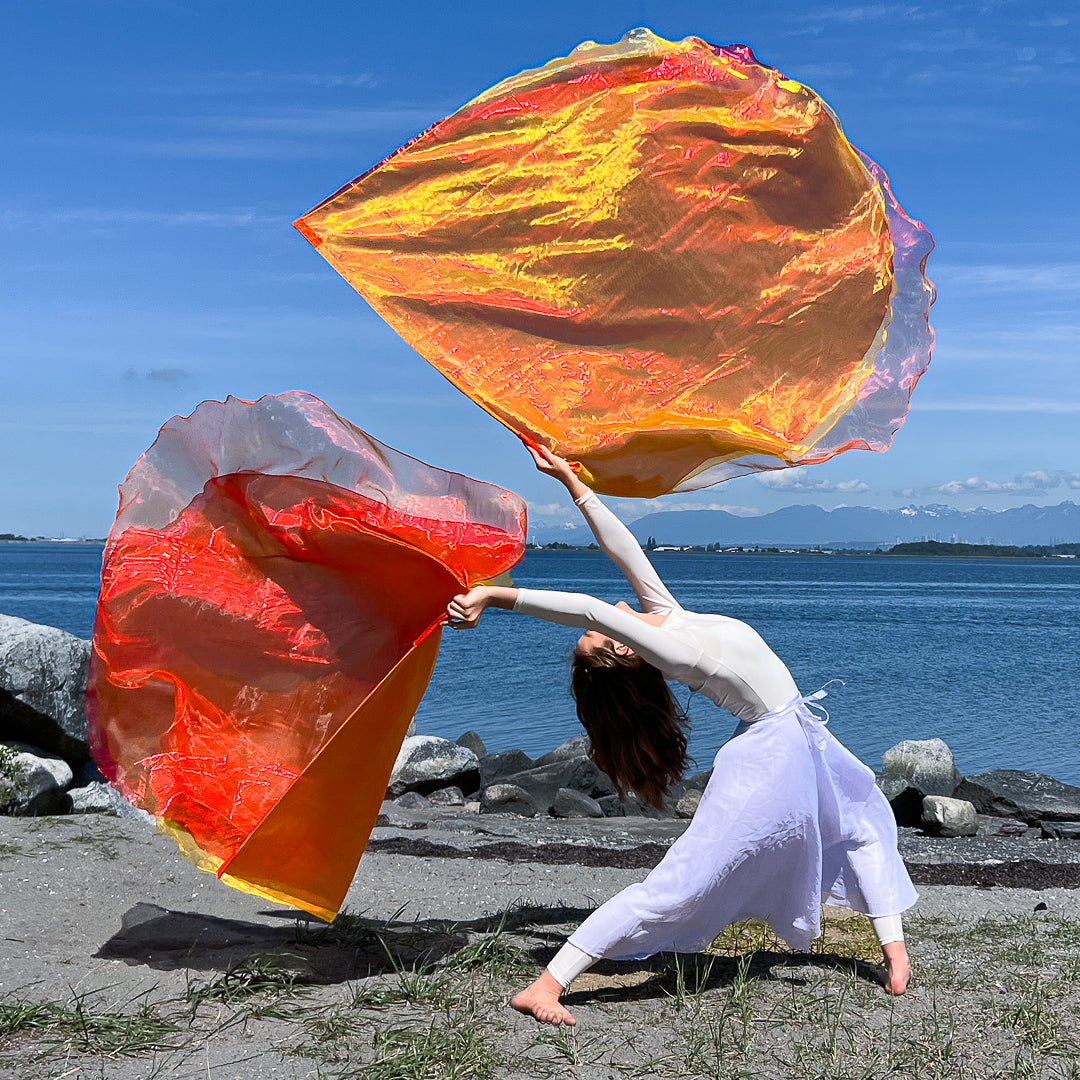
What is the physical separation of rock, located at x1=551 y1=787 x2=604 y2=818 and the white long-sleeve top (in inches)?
354

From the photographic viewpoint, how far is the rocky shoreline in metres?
11.3

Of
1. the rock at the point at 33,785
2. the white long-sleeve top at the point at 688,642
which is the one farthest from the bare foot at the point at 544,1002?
the rock at the point at 33,785

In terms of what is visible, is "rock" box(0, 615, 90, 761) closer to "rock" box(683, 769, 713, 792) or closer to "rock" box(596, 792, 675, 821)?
"rock" box(596, 792, 675, 821)

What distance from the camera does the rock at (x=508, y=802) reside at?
14.2 m

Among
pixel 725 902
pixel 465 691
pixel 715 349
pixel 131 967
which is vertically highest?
pixel 715 349

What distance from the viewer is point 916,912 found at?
7.34 meters

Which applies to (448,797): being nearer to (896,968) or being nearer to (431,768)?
(431,768)

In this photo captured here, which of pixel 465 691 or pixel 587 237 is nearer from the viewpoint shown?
pixel 587 237

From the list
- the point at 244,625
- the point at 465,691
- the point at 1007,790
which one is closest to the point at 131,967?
the point at 244,625

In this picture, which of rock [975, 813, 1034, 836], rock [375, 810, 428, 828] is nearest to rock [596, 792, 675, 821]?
rock [375, 810, 428, 828]

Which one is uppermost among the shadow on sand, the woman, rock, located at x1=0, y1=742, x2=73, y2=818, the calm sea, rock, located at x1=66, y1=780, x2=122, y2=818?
the woman

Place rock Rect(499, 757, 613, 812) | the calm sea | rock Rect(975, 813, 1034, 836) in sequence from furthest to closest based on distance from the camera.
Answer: the calm sea → rock Rect(499, 757, 613, 812) → rock Rect(975, 813, 1034, 836)

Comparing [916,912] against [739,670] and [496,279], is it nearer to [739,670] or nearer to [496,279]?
[739,670]

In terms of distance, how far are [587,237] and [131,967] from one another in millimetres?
4127
